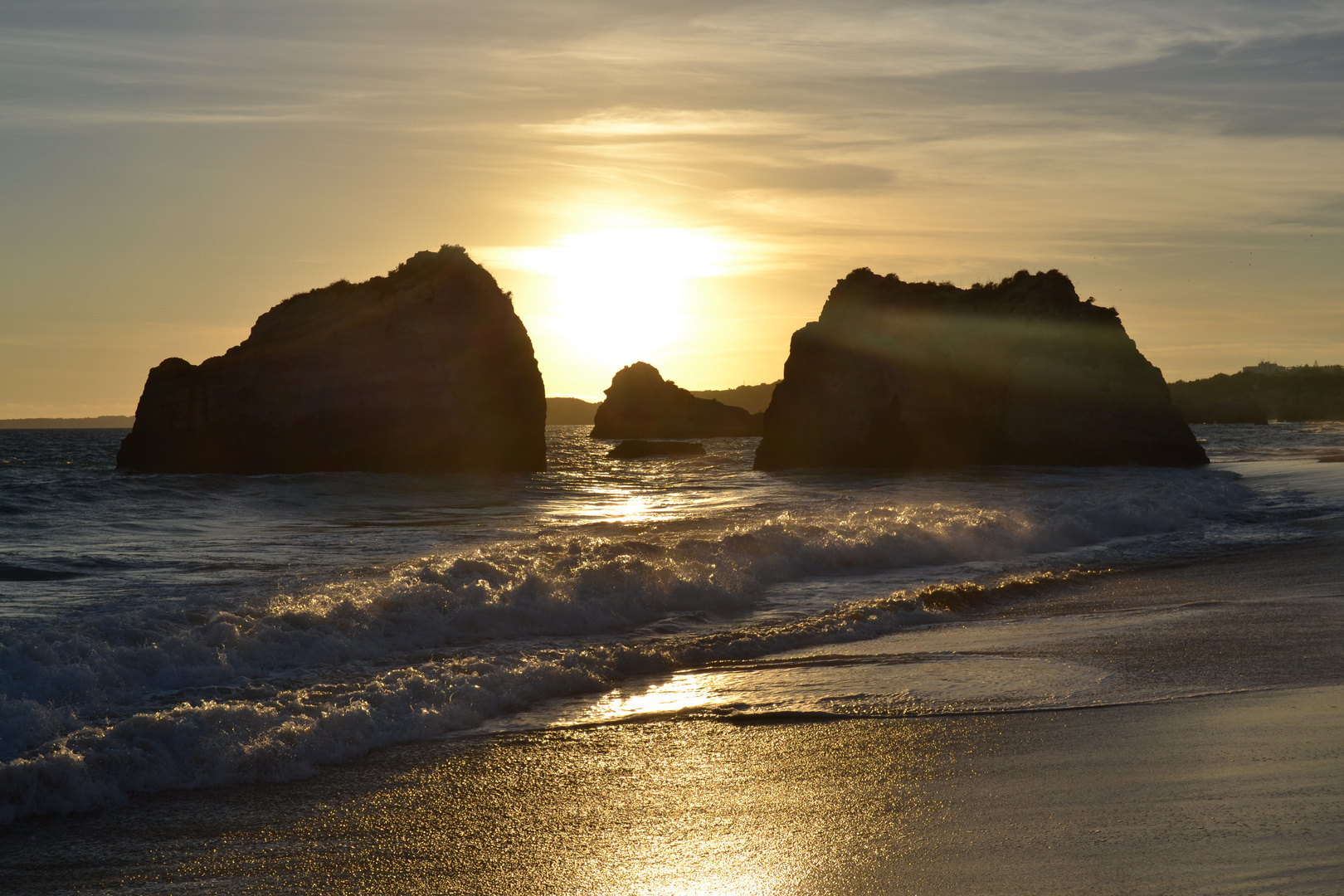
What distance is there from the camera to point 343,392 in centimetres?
3350

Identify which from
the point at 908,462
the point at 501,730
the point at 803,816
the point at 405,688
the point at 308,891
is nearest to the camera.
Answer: the point at 308,891

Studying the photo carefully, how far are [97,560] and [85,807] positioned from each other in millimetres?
7629

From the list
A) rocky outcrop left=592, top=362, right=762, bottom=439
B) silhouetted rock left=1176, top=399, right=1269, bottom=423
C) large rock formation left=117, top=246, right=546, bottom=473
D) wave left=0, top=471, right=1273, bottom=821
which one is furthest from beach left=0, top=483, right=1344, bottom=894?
silhouetted rock left=1176, top=399, right=1269, bottom=423

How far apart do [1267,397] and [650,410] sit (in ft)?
297

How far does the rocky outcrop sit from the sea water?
75.7m

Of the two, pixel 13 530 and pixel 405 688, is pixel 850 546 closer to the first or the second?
pixel 405 688

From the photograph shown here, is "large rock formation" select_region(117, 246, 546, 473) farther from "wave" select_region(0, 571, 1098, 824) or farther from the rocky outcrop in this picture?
the rocky outcrop

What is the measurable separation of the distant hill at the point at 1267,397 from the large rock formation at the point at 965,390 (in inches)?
2585

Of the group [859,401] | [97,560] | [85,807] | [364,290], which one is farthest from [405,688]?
[859,401]

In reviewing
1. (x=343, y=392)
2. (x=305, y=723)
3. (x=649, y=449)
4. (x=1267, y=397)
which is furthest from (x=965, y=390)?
(x=1267, y=397)

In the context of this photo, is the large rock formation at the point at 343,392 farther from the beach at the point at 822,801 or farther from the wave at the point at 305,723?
the beach at the point at 822,801

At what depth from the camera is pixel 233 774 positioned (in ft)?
17.5

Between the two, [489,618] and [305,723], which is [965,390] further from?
[305,723]

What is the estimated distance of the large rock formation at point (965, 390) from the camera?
38.0 metres
